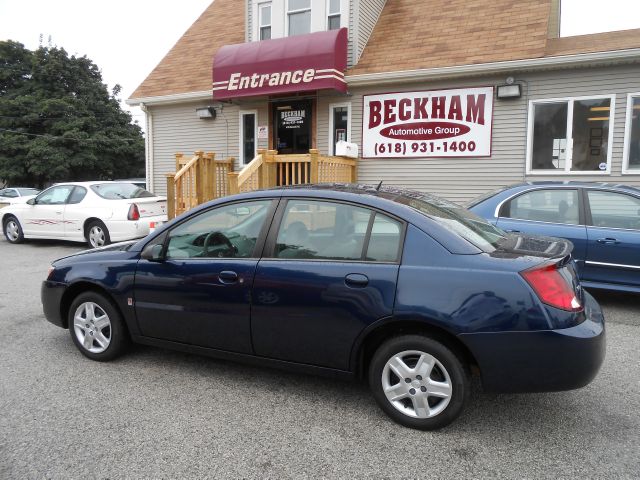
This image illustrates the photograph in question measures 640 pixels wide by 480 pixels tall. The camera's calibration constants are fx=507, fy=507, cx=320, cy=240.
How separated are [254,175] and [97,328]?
6.70m

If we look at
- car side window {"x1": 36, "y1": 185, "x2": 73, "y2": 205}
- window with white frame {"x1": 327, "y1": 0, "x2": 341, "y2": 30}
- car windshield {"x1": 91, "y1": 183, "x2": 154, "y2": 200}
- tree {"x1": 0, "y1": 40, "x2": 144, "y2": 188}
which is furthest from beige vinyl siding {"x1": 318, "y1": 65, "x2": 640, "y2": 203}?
tree {"x1": 0, "y1": 40, "x2": 144, "y2": 188}

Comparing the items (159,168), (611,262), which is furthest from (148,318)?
(159,168)

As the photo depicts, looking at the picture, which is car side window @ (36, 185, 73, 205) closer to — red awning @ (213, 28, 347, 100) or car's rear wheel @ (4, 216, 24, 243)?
car's rear wheel @ (4, 216, 24, 243)

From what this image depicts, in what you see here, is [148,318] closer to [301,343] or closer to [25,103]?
[301,343]

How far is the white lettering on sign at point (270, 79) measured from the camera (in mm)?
11145

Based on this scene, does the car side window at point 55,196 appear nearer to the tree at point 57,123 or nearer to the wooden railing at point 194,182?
the wooden railing at point 194,182

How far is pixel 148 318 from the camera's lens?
12.9 feet

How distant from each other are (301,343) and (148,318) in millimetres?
1342

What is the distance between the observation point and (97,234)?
33.0 feet

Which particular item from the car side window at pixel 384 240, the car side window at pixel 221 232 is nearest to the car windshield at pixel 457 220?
the car side window at pixel 384 240

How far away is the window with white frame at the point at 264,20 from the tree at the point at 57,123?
79.6 ft

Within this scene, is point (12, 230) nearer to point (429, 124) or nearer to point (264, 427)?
point (429, 124)

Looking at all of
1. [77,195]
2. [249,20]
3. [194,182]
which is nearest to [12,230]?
[77,195]

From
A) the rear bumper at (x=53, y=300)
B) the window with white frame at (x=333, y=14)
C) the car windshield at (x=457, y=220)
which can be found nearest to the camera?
the car windshield at (x=457, y=220)
